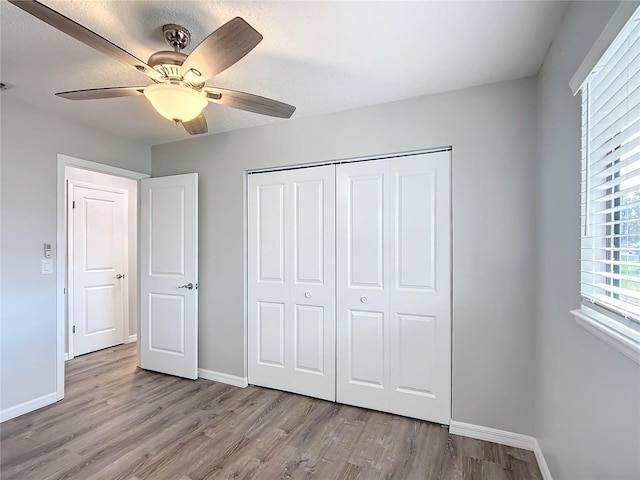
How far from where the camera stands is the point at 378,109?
8.28 ft

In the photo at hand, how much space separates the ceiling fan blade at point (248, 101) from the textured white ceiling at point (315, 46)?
0.30 metres

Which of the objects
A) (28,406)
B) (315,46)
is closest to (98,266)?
(28,406)

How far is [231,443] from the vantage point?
7.05 ft

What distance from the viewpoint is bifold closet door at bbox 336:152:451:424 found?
2.35 meters

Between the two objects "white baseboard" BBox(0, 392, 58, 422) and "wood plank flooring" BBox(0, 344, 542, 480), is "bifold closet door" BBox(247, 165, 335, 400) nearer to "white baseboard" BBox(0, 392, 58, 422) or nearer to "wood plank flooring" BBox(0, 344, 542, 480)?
"wood plank flooring" BBox(0, 344, 542, 480)

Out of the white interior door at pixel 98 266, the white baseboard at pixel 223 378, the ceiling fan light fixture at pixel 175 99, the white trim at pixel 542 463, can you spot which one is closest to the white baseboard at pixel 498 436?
the white trim at pixel 542 463

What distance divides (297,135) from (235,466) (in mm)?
2475

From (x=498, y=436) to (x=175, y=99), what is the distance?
2820mm

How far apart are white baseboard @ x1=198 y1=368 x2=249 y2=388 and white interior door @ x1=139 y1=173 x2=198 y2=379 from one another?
0.09 m

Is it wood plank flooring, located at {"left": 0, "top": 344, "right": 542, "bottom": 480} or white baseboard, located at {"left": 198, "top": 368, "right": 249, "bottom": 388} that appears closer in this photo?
wood plank flooring, located at {"left": 0, "top": 344, "right": 542, "bottom": 480}

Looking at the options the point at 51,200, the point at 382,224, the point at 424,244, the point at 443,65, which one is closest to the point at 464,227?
the point at 424,244

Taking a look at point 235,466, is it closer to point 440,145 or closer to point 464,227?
point 464,227

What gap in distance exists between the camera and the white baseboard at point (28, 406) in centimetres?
241

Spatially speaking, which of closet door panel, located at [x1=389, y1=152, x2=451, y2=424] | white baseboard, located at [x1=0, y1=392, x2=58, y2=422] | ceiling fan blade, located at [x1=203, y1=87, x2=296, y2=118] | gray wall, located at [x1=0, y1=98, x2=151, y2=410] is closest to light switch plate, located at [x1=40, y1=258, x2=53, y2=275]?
gray wall, located at [x1=0, y1=98, x2=151, y2=410]
